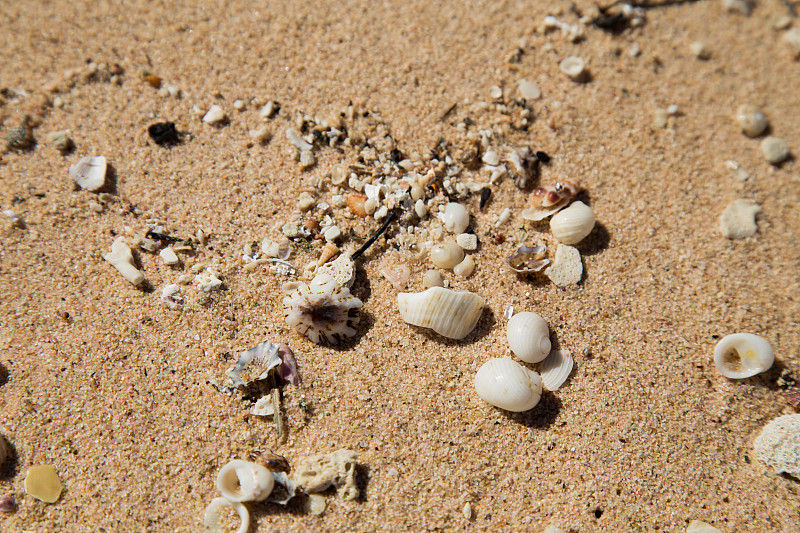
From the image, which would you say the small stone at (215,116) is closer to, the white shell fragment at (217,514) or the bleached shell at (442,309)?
the bleached shell at (442,309)

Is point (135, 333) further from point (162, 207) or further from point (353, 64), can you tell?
point (353, 64)

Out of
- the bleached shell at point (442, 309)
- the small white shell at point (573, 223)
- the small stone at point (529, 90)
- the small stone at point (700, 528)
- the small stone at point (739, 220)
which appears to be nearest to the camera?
the small stone at point (700, 528)

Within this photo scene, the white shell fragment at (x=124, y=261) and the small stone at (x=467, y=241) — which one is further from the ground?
the white shell fragment at (x=124, y=261)

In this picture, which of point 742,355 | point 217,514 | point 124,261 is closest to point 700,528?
point 742,355

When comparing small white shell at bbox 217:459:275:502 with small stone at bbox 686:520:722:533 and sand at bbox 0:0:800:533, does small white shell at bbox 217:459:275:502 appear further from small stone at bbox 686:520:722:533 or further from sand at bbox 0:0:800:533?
small stone at bbox 686:520:722:533

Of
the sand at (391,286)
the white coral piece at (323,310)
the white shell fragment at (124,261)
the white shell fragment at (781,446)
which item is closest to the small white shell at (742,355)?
the sand at (391,286)

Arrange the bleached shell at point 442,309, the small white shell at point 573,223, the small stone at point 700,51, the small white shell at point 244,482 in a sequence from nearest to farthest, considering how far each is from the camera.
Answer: the small white shell at point 244,482 < the bleached shell at point 442,309 < the small white shell at point 573,223 < the small stone at point 700,51

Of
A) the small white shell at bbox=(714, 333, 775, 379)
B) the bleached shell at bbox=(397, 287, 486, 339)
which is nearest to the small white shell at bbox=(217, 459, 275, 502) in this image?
the bleached shell at bbox=(397, 287, 486, 339)
